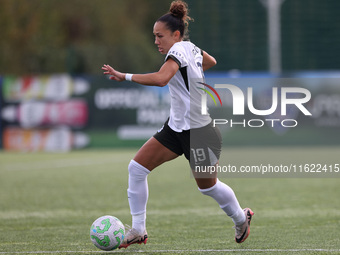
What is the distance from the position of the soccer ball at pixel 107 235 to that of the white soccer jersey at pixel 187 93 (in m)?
0.98

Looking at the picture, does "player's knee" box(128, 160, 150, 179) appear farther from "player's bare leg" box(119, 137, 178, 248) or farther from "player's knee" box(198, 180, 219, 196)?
"player's knee" box(198, 180, 219, 196)

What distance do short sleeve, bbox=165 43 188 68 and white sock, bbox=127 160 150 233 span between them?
0.98m

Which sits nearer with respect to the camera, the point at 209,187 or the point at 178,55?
the point at 178,55

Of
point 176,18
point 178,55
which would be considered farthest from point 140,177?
point 176,18

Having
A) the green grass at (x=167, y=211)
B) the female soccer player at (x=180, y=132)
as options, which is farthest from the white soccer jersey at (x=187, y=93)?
the green grass at (x=167, y=211)

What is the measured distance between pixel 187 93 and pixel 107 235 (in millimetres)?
1353

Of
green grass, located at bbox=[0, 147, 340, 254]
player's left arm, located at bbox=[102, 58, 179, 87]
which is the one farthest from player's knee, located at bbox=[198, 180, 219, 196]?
player's left arm, located at bbox=[102, 58, 179, 87]

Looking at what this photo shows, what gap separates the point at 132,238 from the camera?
5.89 metres

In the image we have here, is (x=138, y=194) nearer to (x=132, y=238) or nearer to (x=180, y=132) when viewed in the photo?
(x=132, y=238)

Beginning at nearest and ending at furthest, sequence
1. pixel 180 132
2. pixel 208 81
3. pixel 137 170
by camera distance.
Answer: pixel 180 132
pixel 137 170
pixel 208 81

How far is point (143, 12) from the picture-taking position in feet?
157

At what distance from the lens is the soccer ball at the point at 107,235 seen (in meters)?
5.70

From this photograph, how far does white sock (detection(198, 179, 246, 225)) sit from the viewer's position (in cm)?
595

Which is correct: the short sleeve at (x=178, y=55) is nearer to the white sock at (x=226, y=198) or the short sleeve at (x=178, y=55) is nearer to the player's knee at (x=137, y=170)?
the player's knee at (x=137, y=170)
